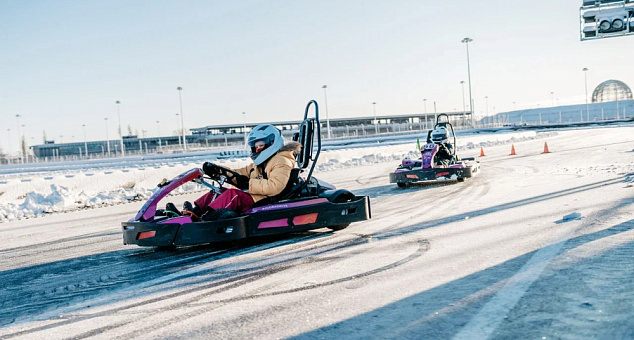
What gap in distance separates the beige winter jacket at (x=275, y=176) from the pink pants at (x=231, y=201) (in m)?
0.13

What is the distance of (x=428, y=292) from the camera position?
4.02 meters

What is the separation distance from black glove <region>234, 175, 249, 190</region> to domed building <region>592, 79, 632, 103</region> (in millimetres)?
118561

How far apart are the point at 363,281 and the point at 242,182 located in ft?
10.0

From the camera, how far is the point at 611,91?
11112cm

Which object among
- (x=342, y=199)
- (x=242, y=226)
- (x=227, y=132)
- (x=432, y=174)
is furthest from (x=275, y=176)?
(x=227, y=132)

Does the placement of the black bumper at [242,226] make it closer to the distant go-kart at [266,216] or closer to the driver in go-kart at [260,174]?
the distant go-kart at [266,216]

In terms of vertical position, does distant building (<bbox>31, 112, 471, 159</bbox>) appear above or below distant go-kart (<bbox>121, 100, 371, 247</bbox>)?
above

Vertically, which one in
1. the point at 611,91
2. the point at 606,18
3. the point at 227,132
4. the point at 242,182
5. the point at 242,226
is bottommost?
the point at 242,226

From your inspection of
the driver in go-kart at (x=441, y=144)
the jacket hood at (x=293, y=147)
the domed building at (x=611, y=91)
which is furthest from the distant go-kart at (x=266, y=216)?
the domed building at (x=611, y=91)

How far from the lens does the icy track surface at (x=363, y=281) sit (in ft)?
11.1

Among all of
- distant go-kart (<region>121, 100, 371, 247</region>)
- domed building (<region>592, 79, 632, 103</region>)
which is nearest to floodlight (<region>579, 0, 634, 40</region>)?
distant go-kart (<region>121, 100, 371, 247</region>)

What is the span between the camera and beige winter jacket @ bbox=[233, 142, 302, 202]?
21.9 feet

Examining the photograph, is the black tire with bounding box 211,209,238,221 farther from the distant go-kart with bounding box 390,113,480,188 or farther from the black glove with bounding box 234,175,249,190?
A: the distant go-kart with bounding box 390,113,480,188

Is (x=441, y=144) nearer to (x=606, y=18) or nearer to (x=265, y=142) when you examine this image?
(x=265, y=142)
